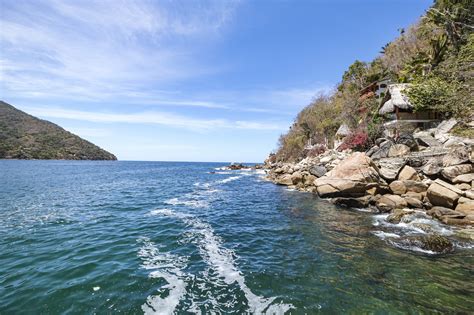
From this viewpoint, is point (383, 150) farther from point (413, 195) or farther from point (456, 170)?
point (456, 170)

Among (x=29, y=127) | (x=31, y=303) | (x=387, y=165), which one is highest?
(x=29, y=127)

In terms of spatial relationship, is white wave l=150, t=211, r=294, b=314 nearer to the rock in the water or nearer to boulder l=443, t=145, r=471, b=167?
the rock in the water

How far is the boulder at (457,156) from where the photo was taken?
17266 mm

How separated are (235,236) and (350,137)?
2766 centimetres

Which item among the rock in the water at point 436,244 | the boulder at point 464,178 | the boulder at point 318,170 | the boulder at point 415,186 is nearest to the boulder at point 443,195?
the boulder at point 464,178

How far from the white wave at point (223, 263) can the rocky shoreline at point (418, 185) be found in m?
8.09

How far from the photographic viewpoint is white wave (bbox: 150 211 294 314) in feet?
21.2

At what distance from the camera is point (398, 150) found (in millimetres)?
23859

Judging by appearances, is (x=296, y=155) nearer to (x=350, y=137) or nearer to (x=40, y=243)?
(x=350, y=137)

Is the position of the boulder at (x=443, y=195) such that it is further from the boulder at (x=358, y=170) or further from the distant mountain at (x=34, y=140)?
the distant mountain at (x=34, y=140)

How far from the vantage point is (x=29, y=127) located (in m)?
155

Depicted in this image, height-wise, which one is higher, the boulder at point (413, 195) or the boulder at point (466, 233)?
the boulder at point (413, 195)

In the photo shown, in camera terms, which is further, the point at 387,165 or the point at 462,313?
the point at 387,165

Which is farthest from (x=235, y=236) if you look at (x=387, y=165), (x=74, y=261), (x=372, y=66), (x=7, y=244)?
(x=372, y=66)
